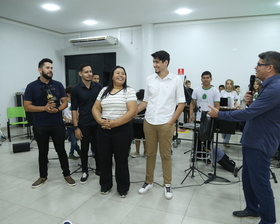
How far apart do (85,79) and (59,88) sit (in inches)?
14.9

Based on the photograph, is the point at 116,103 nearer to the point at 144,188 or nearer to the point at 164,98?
the point at 164,98

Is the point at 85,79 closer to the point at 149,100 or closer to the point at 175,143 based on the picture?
the point at 149,100

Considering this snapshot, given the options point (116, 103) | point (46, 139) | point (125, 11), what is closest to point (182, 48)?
point (125, 11)

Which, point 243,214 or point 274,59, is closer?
point 274,59

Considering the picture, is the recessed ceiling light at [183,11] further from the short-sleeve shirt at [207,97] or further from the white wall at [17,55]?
the white wall at [17,55]

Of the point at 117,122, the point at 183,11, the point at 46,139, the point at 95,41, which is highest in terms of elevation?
the point at 183,11

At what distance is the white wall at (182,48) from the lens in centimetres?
649

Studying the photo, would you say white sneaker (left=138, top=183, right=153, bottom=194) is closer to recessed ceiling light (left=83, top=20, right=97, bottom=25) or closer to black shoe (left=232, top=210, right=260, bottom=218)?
black shoe (left=232, top=210, right=260, bottom=218)

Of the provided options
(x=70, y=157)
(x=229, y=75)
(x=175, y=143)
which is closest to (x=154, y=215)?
(x=70, y=157)

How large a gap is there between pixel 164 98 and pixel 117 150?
84 cm

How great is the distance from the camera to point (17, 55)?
23.7ft

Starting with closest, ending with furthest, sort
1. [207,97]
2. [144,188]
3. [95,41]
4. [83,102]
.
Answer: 1. [144,188]
2. [83,102]
3. [207,97]
4. [95,41]

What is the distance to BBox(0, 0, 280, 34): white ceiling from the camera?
211 inches

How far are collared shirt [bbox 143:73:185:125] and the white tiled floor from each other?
3.26 feet
